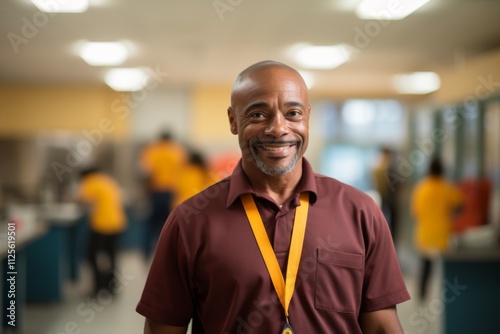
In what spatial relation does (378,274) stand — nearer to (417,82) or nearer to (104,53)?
(104,53)

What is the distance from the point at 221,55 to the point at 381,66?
234 centimetres

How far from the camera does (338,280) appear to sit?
5.11 ft

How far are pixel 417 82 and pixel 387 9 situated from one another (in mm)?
4714

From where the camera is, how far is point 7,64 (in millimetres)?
7953

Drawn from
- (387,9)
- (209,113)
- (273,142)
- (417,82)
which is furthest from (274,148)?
(209,113)

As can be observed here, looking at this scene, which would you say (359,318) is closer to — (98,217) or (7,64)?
(98,217)

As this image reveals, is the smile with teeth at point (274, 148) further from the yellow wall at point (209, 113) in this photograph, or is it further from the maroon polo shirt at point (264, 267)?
A: the yellow wall at point (209, 113)

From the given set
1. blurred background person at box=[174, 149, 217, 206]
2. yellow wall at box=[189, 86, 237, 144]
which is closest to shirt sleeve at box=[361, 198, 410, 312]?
blurred background person at box=[174, 149, 217, 206]

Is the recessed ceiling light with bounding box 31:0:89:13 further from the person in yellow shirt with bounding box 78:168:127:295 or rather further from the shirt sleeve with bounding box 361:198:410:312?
the shirt sleeve with bounding box 361:198:410:312

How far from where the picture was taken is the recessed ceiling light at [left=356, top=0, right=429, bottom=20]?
4.75 metres

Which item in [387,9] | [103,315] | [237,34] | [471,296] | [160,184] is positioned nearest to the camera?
[471,296]

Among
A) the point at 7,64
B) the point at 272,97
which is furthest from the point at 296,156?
the point at 7,64

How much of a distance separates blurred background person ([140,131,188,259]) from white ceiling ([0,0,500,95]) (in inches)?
47.3

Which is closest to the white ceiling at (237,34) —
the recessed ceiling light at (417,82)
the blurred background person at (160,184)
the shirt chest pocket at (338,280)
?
the recessed ceiling light at (417,82)
